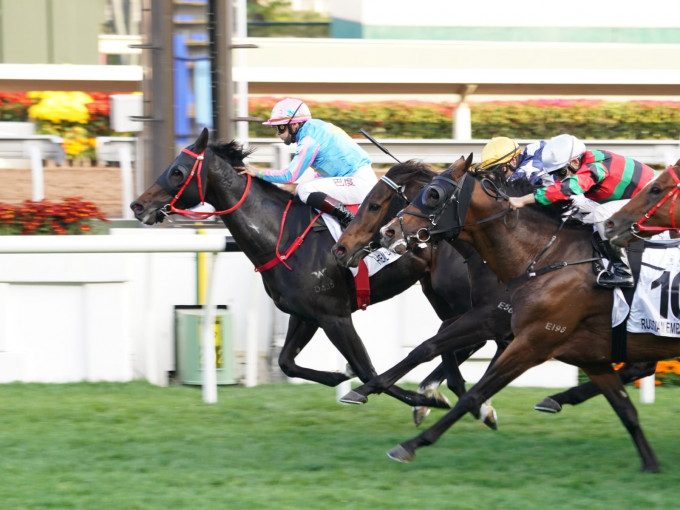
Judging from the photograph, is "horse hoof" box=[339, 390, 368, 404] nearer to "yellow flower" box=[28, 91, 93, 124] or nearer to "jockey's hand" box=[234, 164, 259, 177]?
"jockey's hand" box=[234, 164, 259, 177]

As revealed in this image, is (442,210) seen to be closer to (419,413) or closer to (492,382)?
(492,382)

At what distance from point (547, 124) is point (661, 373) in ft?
31.2

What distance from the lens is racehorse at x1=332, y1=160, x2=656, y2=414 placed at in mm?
6051

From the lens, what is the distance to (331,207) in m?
6.79

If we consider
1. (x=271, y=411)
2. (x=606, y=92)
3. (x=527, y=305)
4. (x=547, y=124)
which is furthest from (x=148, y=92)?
(x=606, y=92)

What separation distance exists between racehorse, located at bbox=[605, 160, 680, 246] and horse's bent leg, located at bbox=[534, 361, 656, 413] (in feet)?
4.57

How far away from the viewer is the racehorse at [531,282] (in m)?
5.50

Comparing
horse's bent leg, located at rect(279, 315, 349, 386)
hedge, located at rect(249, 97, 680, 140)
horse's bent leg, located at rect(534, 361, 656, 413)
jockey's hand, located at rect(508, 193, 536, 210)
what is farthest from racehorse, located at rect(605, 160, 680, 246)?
hedge, located at rect(249, 97, 680, 140)

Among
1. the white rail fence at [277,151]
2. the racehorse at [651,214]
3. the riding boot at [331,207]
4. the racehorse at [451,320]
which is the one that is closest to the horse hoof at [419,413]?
the racehorse at [451,320]

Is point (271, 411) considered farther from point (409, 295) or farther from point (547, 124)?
point (547, 124)

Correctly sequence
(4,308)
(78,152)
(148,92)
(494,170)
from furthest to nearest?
(78,152)
(148,92)
(4,308)
(494,170)

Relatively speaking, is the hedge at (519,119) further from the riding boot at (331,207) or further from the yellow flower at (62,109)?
the riding boot at (331,207)

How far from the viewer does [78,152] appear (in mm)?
15156

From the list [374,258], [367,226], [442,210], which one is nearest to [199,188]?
[374,258]
